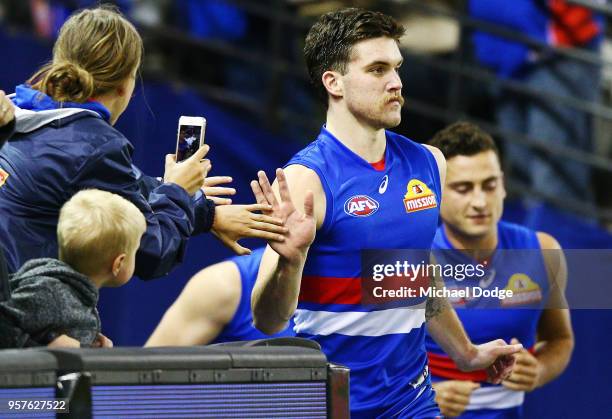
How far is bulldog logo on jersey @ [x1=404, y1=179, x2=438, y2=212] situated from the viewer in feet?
13.8

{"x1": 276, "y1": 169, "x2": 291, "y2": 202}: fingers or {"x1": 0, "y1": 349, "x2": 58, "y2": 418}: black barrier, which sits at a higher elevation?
{"x1": 276, "y1": 169, "x2": 291, "y2": 202}: fingers

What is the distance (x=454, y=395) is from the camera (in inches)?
214

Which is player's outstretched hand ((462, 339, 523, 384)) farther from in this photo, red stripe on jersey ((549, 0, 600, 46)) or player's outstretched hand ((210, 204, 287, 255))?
red stripe on jersey ((549, 0, 600, 46))

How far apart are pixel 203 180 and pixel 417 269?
889mm

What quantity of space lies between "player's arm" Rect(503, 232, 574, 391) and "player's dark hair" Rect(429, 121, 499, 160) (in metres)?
0.54

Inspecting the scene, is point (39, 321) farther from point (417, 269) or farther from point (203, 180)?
point (417, 269)

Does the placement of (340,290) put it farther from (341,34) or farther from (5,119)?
(5,119)

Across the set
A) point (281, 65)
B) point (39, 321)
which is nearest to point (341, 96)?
point (39, 321)

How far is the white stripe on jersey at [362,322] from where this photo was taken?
4.16m

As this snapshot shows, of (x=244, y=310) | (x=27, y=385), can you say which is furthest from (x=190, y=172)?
(x=244, y=310)

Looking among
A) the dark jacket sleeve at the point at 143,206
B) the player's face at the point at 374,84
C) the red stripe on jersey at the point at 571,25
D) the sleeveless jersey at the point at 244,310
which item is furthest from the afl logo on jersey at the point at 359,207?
the red stripe on jersey at the point at 571,25

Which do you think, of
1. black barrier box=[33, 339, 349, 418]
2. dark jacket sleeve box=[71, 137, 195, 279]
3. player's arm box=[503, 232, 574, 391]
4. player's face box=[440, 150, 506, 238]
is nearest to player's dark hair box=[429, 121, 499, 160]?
player's face box=[440, 150, 506, 238]

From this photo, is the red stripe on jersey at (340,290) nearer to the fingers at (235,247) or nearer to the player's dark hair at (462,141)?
the fingers at (235,247)

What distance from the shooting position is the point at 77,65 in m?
3.61
